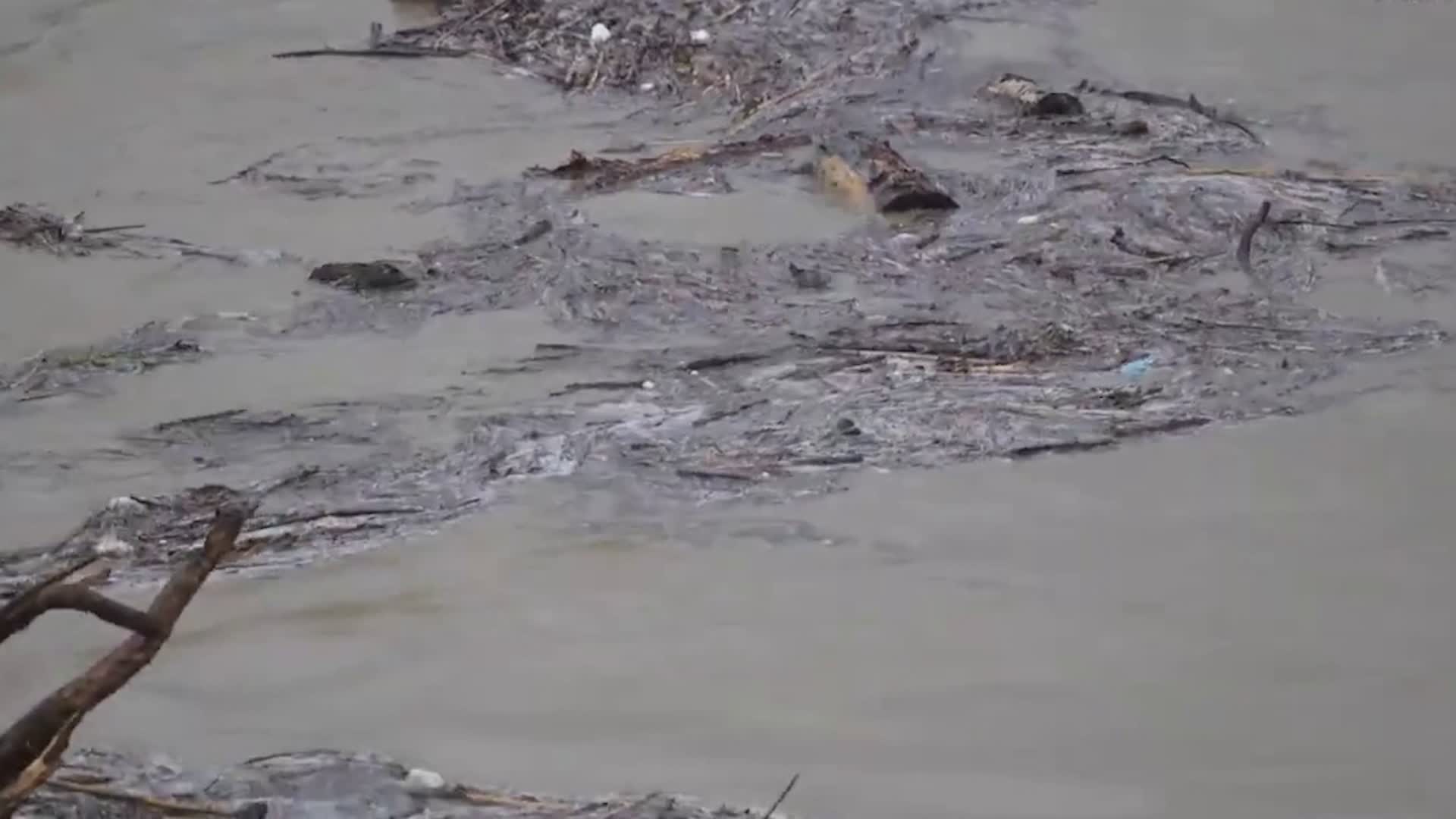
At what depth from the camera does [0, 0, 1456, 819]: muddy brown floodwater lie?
3.05 metres

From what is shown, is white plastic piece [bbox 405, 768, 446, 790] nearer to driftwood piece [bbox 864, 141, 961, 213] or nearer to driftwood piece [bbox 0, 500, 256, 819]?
driftwood piece [bbox 0, 500, 256, 819]

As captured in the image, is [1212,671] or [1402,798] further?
[1212,671]

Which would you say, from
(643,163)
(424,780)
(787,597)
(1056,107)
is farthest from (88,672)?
(1056,107)

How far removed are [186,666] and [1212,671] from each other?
1854 mm

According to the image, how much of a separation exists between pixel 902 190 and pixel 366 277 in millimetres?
1654

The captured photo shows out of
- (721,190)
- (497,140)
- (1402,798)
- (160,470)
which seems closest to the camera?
A: (1402,798)

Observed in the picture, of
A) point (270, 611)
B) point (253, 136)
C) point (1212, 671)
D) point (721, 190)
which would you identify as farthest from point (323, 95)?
point (1212, 671)

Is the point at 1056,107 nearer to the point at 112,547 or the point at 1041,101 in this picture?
the point at 1041,101

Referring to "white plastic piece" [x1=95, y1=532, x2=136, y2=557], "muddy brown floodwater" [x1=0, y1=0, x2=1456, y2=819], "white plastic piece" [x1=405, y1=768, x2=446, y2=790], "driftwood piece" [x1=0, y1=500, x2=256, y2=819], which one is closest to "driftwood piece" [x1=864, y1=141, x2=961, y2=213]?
"muddy brown floodwater" [x1=0, y1=0, x2=1456, y2=819]

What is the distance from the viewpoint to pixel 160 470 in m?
4.11

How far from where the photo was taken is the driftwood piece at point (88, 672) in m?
2.11

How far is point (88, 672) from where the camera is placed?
2135 mm

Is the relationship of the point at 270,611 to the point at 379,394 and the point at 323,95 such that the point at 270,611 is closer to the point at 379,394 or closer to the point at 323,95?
the point at 379,394

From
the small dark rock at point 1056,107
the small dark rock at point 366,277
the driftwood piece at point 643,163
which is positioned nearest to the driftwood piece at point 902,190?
the driftwood piece at point 643,163
